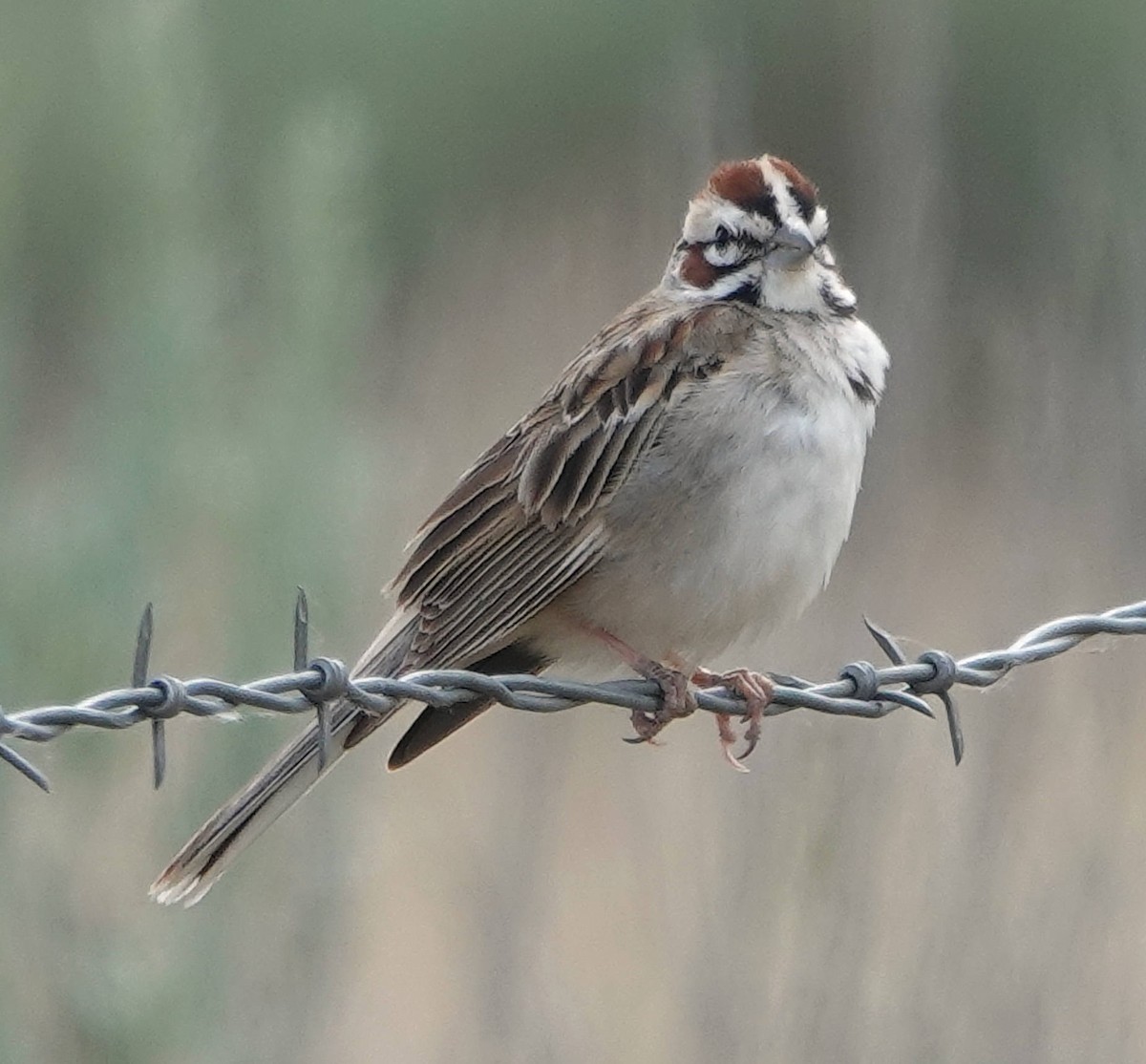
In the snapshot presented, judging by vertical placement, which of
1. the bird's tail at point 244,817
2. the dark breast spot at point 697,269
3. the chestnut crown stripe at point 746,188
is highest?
the chestnut crown stripe at point 746,188

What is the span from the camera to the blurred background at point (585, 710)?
16.8ft

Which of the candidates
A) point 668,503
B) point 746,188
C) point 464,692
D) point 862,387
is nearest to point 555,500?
point 668,503

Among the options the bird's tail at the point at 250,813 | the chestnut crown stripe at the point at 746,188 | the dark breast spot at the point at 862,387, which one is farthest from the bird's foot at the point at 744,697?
the chestnut crown stripe at the point at 746,188

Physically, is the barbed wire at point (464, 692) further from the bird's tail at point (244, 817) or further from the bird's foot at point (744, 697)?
the bird's tail at point (244, 817)

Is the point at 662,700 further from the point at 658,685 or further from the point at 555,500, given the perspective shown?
the point at 555,500

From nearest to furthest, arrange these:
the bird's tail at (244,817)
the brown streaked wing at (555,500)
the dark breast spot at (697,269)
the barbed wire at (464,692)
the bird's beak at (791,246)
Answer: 1. the barbed wire at (464,692)
2. the bird's tail at (244,817)
3. the brown streaked wing at (555,500)
4. the bird's beak at (791,246)
5. the dark breast spot at (697,269)

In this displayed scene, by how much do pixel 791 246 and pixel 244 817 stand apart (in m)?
1.63

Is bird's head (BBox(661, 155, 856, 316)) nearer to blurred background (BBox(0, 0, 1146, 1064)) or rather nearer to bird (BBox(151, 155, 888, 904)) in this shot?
bird (BBox(151, 155, 888, 904))

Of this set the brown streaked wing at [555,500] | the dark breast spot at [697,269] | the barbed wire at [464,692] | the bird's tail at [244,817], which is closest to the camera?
the barbed wire at [464,692]

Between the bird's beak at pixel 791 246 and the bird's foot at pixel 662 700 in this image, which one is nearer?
the bird's foot at pixel 662 700

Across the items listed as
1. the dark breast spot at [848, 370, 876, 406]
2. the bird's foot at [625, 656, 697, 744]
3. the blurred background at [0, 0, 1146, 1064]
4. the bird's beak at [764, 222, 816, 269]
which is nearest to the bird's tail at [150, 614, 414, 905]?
the bird's foot at [625, 656, 697, 744]

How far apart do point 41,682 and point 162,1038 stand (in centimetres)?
85

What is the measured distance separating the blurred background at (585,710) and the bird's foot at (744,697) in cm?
21

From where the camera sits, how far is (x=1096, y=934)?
513cm
